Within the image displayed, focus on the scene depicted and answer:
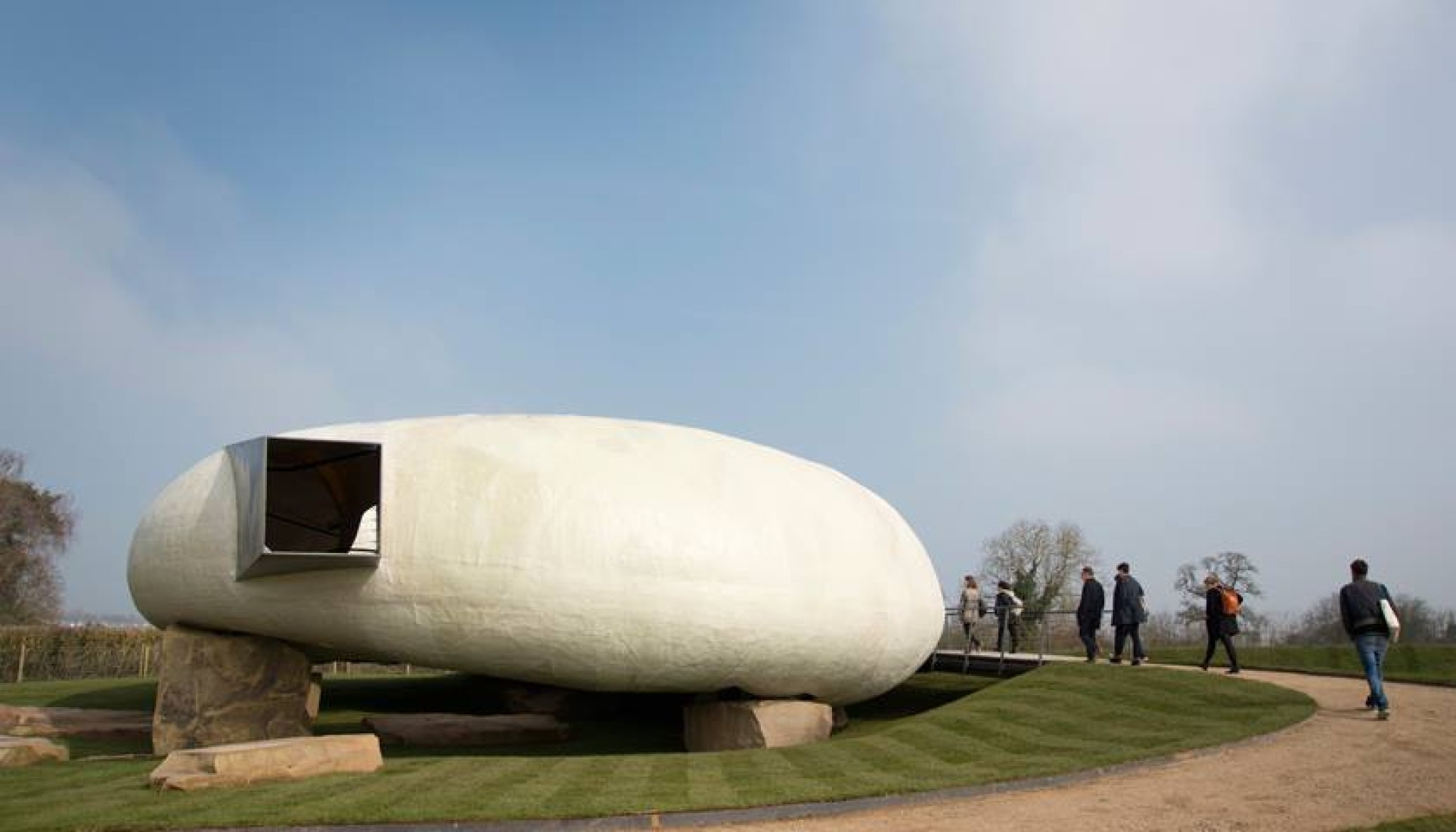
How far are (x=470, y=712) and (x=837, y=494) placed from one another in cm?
Answer: 1154

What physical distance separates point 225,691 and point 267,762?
504cm

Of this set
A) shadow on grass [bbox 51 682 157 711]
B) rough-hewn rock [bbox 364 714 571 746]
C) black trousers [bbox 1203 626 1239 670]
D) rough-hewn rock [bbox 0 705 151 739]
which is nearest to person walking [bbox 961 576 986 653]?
black trousers [bbox 1203 626 1239 670]

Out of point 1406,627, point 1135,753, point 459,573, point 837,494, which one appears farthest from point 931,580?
point 1406,627

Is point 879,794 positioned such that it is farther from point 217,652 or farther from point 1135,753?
point 217,652

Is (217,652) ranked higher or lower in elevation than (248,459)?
lower

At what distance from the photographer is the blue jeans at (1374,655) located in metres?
12.9

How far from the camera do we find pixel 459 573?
14.1 m

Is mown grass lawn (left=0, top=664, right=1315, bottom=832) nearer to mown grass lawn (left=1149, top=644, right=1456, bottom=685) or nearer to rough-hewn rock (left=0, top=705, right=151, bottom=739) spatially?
rough-hewn rock (left=0, top=705, right=151, bottom=739)

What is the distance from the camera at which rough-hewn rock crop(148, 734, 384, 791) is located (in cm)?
1082

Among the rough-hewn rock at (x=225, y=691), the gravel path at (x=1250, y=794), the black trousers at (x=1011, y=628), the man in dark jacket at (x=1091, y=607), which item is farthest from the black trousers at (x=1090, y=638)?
the rough-hewn rock at (x=225, y=691)

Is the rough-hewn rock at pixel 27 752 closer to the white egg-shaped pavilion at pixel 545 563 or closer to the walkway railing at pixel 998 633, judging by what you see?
the white egg-shaped pavilion at pixel 545 563

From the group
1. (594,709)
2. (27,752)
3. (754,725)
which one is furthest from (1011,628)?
(27,752)

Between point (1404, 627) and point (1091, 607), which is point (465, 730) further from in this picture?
point (1404, 627)

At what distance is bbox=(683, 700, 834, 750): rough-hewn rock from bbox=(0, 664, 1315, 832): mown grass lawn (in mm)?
889
